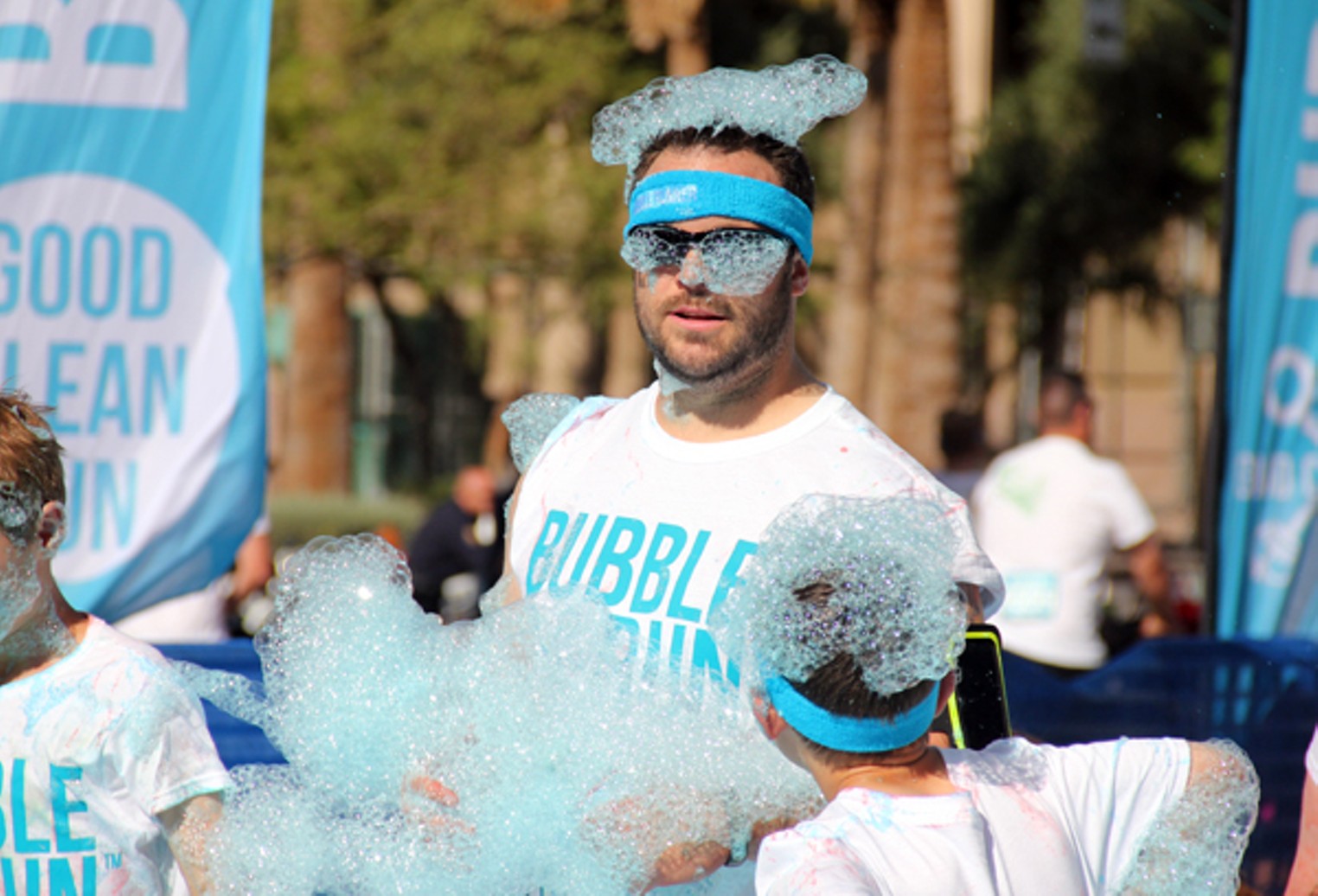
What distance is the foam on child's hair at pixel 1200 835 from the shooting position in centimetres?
210

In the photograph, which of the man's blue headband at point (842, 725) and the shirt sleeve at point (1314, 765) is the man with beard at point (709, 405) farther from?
the shirt sleeve at point (1314, 765)

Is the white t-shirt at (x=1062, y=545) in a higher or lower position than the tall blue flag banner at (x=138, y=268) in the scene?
lower

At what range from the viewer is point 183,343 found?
3816mm

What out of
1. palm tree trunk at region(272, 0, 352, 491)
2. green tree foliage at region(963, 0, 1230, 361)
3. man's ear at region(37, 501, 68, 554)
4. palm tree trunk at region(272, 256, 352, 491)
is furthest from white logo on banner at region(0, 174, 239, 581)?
green tree foliage at region(963, 0, 1230, 361)

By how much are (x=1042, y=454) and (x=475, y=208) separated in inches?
321

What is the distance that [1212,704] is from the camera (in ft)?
14.0

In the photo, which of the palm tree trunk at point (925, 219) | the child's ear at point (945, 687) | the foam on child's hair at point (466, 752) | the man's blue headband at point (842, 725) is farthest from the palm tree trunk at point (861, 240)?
the man's blue headband at point (842, 725)

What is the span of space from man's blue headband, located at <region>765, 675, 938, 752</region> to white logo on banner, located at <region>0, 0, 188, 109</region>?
8.31 feet

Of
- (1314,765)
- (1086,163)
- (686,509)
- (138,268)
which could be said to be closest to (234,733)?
(138,268)

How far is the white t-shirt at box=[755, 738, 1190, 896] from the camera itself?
1.85 meters

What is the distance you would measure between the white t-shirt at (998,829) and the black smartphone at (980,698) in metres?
0.41

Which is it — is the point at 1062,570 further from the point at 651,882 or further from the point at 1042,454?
the point at 651,882

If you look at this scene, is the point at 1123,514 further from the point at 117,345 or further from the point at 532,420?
the point at 117,345

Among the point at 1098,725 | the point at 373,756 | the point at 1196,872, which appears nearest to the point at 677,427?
the point at 373,756
